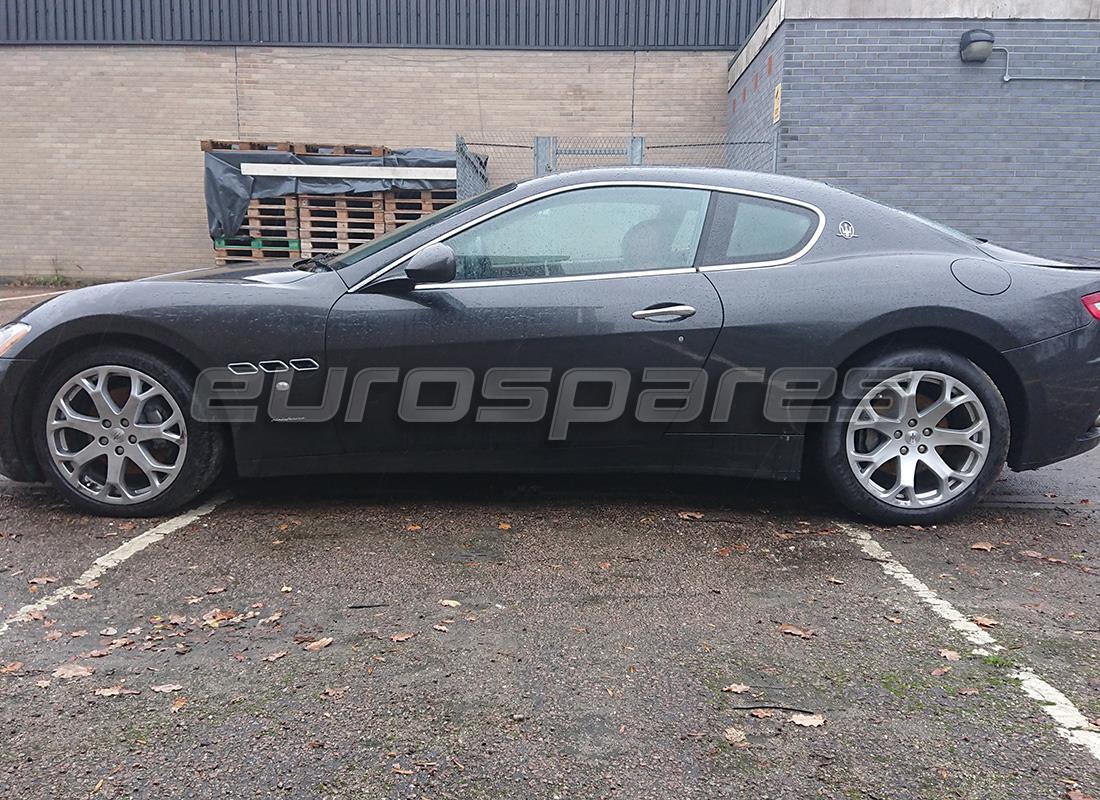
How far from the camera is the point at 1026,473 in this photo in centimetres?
475

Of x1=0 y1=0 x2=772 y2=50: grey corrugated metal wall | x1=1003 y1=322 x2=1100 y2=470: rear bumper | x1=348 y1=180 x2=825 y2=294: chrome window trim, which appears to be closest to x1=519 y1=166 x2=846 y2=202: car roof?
x1=348 y1=180 x2=825 y2=294: chrome window trim

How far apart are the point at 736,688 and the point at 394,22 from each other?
14.2 meters

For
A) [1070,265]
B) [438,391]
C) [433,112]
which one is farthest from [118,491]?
[433,112]

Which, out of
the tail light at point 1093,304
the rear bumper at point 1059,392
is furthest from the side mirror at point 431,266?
the tail light at point 1093,304

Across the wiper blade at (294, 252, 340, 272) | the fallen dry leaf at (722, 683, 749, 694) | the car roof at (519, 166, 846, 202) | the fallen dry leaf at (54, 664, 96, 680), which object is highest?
the car roof at (519, 166, 846, 202)

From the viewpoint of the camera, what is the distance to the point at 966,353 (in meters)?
3.71

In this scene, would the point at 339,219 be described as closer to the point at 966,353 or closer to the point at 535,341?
the point at 535,341

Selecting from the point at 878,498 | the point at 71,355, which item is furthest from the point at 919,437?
the point at 71,355

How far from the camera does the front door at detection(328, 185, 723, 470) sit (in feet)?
A: 11.8

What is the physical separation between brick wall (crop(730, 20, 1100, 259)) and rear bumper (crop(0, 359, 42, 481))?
27.5 ft

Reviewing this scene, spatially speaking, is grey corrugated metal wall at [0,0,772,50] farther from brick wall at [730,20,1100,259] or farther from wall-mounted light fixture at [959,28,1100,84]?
wall-mounted light fixture at [959,28,1100,84]

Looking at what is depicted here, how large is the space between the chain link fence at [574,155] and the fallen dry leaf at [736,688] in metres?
10.0

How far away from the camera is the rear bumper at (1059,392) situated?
3.62 m

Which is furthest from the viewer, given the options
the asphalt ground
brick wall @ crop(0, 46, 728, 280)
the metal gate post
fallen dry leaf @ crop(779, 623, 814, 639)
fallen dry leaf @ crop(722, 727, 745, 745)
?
brick wall @ crop(0, 46, 728, 280)
